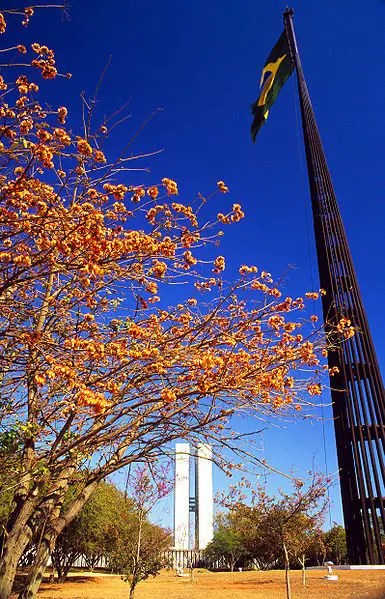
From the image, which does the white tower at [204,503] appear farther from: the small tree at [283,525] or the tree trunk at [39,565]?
the tree trunk at [39,565]

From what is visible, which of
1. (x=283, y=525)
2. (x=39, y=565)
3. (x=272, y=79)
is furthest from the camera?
(x=283, y=525)

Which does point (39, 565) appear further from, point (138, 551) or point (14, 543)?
point (138, 551)

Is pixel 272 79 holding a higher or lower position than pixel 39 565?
higher

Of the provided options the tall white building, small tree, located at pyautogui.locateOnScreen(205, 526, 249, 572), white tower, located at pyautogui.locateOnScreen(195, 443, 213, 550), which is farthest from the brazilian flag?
white tower, located at pyautogui.locateOnScreen(195, 443, 213, 550)

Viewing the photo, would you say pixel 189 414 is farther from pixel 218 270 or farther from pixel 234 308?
pixel 218 270

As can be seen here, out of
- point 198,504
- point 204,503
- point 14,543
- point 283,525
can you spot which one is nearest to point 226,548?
point 198,504

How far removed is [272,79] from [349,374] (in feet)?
50.6

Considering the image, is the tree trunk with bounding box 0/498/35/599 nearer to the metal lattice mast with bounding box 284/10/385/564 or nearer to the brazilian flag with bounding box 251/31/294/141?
the brazilian flag with bounding box 251/31/294/141

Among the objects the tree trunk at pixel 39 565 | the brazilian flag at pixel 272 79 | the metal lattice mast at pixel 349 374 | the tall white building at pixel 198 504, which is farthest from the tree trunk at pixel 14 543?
the tall white building at pixel 198 504

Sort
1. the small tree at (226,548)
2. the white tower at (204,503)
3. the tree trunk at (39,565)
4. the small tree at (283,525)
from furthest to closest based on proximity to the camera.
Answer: the white tower at (204,503), the small tree at (226,548), the small tree at (283,525), the tree trunk at (39,565)

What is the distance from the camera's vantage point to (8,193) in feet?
10.0

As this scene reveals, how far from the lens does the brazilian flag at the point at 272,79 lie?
7.64 meters

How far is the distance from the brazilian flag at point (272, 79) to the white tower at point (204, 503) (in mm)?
45976

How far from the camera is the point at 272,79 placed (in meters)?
8.25
